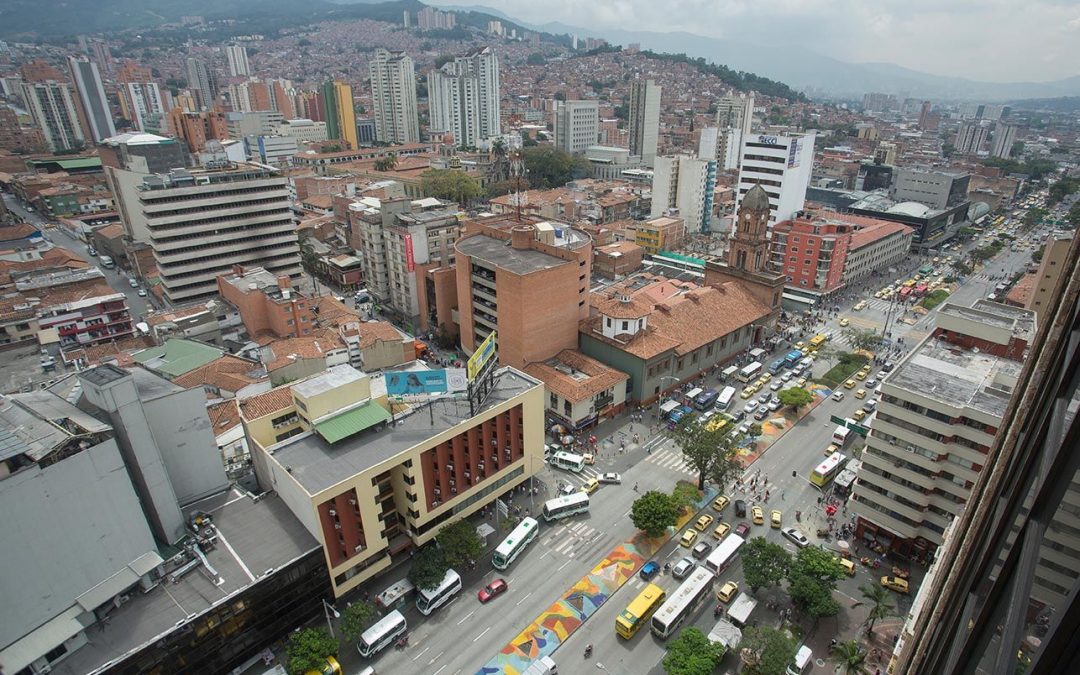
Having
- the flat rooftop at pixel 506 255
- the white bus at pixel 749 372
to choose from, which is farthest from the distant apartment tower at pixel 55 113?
the white bus at pixel 749 372

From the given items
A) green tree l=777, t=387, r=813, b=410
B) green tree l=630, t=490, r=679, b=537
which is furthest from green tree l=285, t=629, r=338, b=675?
green tree l=777, t=387, r=813, b=410

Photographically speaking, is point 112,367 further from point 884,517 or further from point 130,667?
point 884,517

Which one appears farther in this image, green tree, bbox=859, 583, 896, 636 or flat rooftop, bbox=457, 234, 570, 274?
flat rooftop, bbox=457, 234, 570, 274

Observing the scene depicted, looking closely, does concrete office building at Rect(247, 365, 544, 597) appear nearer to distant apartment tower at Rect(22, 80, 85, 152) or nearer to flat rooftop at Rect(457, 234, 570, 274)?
flat rooftop at Rect(457, 234, 570, 274)

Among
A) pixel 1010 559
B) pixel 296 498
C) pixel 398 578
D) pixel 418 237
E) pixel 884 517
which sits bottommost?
pixel 398 578

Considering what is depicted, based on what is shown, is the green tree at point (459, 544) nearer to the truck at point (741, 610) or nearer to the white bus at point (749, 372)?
the truck at point (741, 610)

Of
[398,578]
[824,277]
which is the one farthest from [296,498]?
[824,277]

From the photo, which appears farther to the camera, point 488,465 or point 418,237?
point 418,237
